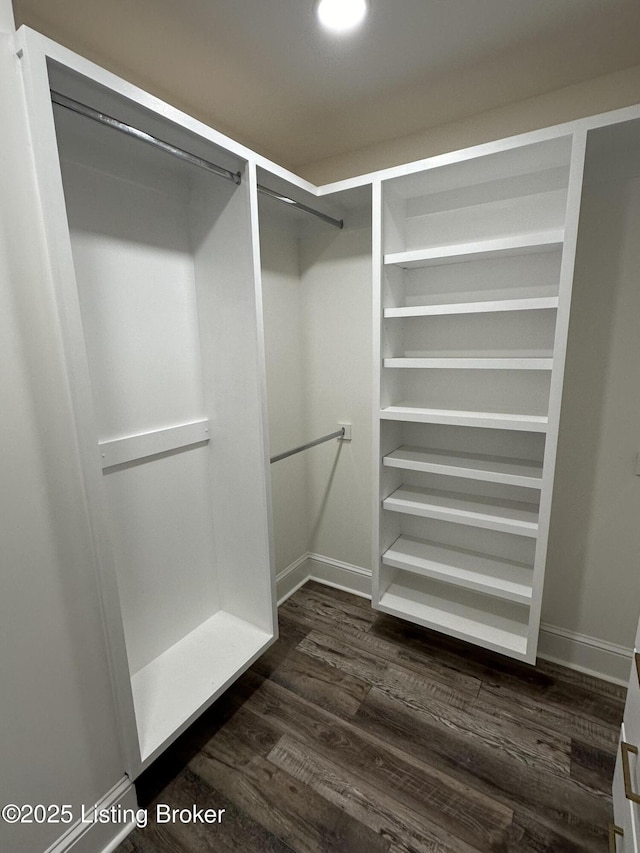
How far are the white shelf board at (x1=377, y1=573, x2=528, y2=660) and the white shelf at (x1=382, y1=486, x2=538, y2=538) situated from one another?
1.60ft

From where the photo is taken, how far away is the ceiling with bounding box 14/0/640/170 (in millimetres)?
1169

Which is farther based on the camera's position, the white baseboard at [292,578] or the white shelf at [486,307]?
the white baseboard at [292,578]

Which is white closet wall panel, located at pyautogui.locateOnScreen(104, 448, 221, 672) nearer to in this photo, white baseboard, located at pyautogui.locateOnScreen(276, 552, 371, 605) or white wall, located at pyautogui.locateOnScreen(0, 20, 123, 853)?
white wall, located at pyautogui.locateOnScreen(0, 20, 123, 853)

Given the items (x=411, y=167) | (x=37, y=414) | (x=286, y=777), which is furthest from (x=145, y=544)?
(x=411, y=167)

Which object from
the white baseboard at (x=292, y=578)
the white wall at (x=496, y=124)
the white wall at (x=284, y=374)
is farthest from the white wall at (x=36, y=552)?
the white wall at (x=496, y=124)

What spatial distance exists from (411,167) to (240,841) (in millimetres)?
2477

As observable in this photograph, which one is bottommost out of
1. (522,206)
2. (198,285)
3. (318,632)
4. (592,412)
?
(318,632)

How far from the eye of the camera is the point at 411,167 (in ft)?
5.21

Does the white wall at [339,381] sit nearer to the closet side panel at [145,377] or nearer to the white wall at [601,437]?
the closet side panel at [145,377]

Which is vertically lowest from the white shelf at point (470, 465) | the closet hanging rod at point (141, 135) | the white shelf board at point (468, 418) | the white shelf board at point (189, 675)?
the white shelf board at point (189, 675)

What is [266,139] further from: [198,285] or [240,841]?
[240,841]

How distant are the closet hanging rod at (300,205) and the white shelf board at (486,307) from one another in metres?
0.62

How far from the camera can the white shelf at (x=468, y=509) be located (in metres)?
1.68

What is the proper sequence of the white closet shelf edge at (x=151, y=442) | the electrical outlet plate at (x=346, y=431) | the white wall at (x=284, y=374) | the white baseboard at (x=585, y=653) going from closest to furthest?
1. the white closet shelf edge at (x=151, y=442)
2. the white baseboard at (x=585, y=653)
3. the white wall at (x=284, y=374)
4. the electrical outlet plate at (x=346, y=431)
